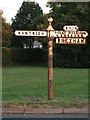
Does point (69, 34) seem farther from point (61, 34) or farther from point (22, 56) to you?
point (22, 56)

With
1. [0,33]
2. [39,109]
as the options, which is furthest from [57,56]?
[39,109]

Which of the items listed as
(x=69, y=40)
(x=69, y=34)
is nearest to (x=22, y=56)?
(x=69, y=40)

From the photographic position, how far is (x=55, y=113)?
32.3 feet

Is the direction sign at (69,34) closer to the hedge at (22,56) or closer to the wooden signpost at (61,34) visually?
the wooden signpost at (61,34)

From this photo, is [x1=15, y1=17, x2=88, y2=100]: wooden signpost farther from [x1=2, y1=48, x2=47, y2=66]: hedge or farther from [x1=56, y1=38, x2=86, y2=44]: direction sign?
[x1=2, y1=48, x2=47, y2=66]: hedge

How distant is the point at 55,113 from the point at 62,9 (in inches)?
1472

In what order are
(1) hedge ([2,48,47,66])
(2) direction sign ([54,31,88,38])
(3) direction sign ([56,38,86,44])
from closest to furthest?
(2) direction sign ([54,31,88,38]) → (3) direction sign ([56,38,86,44]) → (1) hedge ([2,48,47,66])

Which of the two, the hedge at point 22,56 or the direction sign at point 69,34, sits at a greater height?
the direction sign at point 69,34

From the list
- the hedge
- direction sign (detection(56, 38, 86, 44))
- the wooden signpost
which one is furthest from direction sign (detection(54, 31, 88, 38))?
the hedge

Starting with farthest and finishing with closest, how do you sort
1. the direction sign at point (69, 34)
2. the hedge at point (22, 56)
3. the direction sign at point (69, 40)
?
the hedge at point (22, 56)
the direction sign at point (69, 40)
the direction sign at point (69, 34)

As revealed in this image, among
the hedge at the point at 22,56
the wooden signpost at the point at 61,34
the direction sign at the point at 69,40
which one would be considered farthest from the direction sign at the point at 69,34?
the hedge at the point at 22,56

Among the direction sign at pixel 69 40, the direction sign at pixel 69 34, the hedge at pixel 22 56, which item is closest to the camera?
the direction sign at pixel 69 34

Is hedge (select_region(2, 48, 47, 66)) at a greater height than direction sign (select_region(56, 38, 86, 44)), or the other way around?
direction sign (select_region(56, 38, 86, 44))

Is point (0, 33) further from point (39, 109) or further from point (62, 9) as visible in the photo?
point (39, 109)
